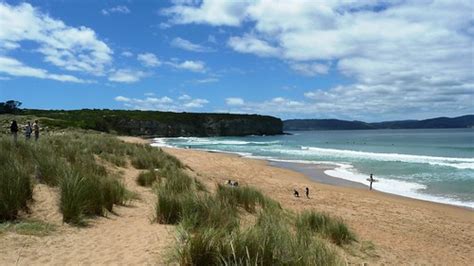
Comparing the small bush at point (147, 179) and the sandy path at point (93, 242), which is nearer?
the sandy path at point (93, 242)

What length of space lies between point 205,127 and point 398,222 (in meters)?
119

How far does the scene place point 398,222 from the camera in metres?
12.8

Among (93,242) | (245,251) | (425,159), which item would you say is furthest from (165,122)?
(245,251)

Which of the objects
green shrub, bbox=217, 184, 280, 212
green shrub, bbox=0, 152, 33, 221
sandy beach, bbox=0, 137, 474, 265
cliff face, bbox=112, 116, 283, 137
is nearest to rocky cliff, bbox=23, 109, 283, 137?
cliff face, bbox=112, 116, 283, 137

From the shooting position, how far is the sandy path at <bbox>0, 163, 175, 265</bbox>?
5.44m

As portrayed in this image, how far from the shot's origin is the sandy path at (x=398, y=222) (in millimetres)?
8697

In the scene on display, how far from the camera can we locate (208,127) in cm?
13138

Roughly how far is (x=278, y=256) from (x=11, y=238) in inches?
146

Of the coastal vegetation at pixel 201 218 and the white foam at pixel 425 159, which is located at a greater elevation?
the coastal vegetation at pixel 201 218

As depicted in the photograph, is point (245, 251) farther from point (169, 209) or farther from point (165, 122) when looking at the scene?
point (165, 122)

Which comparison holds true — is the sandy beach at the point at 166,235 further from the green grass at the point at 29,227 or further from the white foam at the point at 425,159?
the white foam at the point at 425,159

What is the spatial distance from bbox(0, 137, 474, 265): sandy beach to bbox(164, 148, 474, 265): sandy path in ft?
0.08

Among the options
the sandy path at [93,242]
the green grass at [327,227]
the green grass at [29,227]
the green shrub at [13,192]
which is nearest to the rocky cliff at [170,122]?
the green shrub at [13,192]

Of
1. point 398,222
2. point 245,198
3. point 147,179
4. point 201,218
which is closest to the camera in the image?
point 201,218
